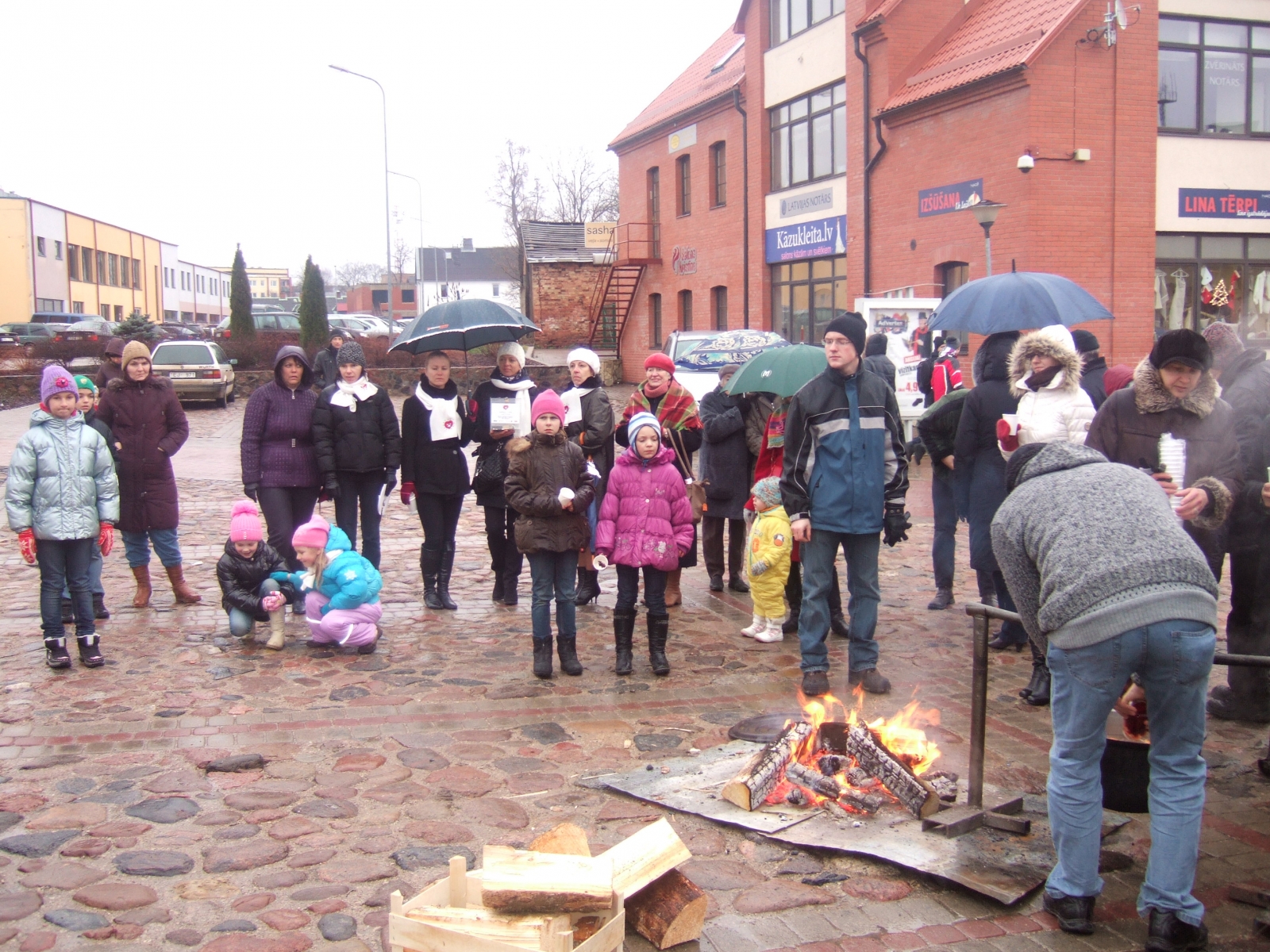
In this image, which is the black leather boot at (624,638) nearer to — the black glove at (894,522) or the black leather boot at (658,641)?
the black leather boot at (658,641)

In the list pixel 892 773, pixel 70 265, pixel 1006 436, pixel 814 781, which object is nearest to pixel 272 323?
pixel 70 265

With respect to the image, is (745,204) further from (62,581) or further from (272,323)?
(62,581)

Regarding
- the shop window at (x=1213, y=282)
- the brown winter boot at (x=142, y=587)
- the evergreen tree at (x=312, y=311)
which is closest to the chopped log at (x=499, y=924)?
the brown winter boot at (x=142, y=587)

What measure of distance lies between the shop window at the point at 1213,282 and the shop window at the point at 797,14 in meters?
8.72

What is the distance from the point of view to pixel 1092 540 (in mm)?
3537

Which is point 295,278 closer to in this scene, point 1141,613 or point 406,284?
point 406,284

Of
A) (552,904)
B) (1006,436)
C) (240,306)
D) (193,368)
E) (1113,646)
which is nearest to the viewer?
(552,904)

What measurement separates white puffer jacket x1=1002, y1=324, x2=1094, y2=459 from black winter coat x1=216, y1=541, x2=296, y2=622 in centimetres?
504

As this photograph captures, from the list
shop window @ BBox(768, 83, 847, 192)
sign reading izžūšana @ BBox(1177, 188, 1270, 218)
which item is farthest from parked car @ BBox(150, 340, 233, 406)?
sign reading izžūšana @ BBox(1177, 188, 1270, 218)

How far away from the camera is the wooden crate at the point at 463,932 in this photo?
316 cm

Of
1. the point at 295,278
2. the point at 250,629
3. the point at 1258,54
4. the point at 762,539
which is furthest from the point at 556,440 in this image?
the point at 295,278

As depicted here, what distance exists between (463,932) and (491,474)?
215 inches

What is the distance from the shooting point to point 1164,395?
5254 mm

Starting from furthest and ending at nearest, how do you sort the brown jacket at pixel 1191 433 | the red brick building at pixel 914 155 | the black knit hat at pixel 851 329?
the red brick building at pixel 914 155, the black knit hat at pixel 851 329, the brown jacket at pixel 1191 433
